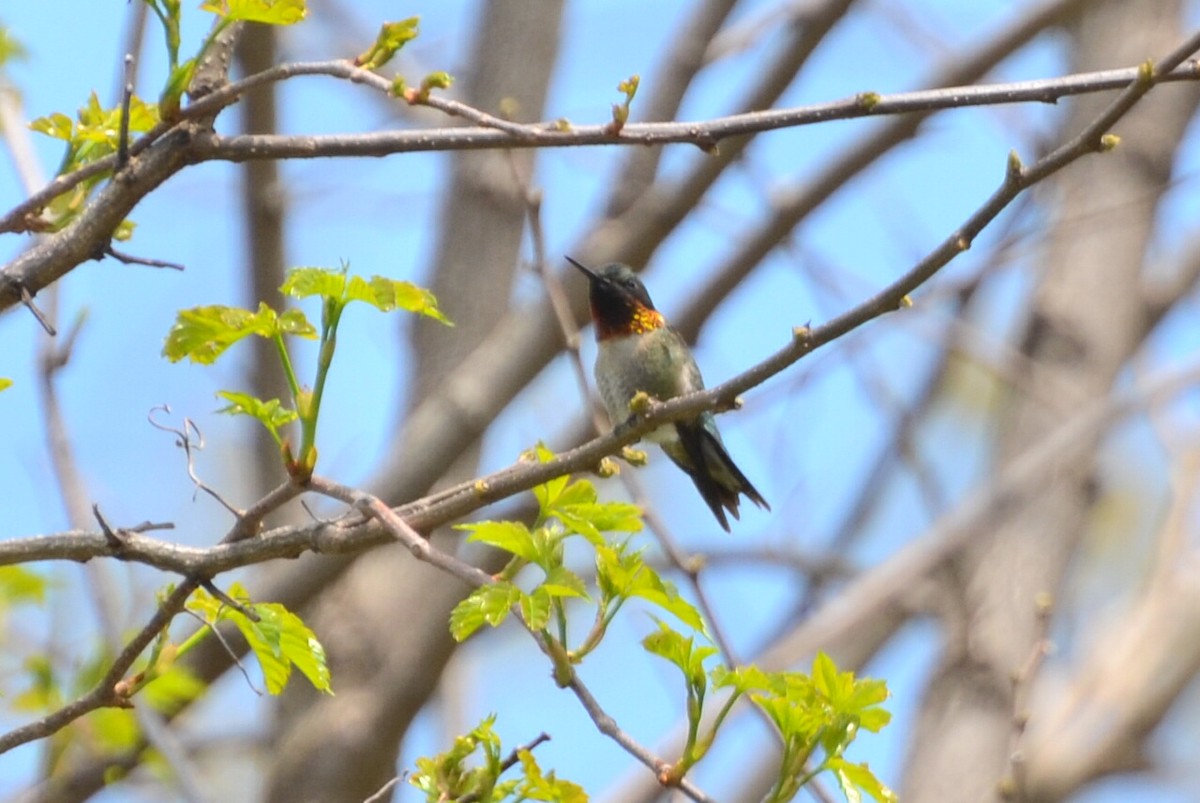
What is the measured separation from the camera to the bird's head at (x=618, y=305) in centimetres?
606

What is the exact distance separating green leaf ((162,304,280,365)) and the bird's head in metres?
3.22

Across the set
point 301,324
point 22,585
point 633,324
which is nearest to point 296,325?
point 301,324

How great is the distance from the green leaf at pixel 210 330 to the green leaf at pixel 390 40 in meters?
0.59

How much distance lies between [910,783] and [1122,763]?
3.66ft

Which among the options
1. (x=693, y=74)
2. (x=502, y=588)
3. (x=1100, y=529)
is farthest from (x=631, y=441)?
(x=1100, y=529)

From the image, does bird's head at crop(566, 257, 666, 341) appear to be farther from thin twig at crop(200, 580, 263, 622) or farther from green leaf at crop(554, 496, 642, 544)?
thin twig at crop(200, 580, 263, 622)

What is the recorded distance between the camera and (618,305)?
6.12 m

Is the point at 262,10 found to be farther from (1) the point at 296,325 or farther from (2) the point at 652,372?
(2) the point at 652,372

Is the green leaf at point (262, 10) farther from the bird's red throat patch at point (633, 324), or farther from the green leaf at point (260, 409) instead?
the bird's red throat patch at point (633, 324)

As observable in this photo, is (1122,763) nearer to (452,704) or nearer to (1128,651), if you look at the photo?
(1128,651)

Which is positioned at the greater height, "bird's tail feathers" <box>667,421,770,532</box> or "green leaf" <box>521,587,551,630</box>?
"bird's tail feathers" <box>667,421,770,532</box>

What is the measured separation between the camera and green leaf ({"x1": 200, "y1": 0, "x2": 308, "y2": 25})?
2812mm

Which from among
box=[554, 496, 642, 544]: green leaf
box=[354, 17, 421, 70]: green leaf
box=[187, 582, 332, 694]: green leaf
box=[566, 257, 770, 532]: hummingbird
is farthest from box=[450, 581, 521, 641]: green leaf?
box=[566, 257, 770, 532]: hummingbird

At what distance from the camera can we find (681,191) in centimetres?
603
